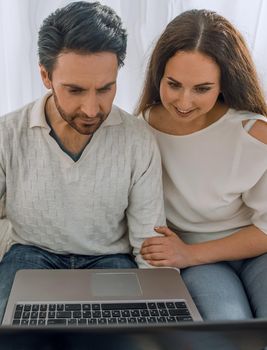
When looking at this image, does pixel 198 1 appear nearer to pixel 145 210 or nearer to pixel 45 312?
pixel 145 210

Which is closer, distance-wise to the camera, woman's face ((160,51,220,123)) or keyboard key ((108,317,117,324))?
keyboard key ((108,317,117,324))

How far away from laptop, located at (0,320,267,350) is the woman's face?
0.77 meters

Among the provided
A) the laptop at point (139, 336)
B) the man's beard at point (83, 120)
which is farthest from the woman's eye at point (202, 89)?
the laptop at point (139, 336)

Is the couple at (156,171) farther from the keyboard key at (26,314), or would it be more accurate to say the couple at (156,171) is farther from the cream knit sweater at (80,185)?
the keyboard key at (26,314)

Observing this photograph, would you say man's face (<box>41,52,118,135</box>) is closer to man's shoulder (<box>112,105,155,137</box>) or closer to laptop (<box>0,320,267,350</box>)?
man's shoulder (<box>112,105,155,137</box>)

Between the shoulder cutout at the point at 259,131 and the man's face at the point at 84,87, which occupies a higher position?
the man's face at the point at 84,87

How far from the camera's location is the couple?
122 cm

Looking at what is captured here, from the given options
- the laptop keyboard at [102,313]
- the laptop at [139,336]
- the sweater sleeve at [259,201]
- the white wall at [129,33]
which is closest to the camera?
the laptop at [139,336]

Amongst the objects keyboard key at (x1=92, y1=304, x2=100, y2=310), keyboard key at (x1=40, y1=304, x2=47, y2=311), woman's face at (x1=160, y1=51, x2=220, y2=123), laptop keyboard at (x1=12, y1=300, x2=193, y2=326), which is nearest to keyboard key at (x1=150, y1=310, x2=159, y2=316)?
laptop keyboard at (x1=12, y1=300, x2=193, y2=326)

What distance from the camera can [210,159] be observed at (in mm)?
1365

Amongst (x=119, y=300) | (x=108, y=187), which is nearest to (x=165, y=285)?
(x=119, y=300)

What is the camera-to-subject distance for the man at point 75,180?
1179 mm

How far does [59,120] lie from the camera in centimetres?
127

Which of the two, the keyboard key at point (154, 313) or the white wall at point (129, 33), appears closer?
the keyboard key at point (154, 313)
